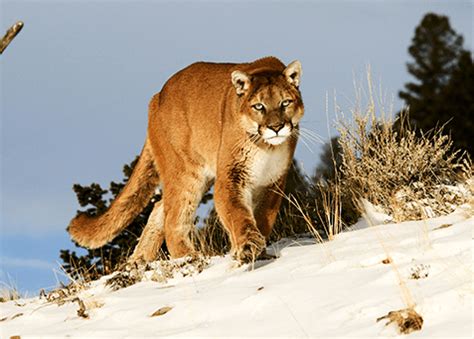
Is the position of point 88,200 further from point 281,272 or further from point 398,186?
point 281,272

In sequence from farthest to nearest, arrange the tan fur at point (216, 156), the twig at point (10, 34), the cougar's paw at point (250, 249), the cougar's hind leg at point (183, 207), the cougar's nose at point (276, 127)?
1. the cougar's hind leg at point (183, 207)
2. the tan fur at point (216, 156)
3. the cougar's nose at point (276, 127)
4. the twig at point (10, 34)
5. the cougar's paw at point (250, 249)

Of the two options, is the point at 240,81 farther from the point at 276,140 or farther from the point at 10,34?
the point at 10,34

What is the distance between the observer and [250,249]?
256 inches

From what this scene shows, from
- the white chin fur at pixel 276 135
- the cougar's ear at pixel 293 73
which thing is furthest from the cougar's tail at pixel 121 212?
the white chin fur at pixel 276 135

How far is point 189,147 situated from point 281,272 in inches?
114

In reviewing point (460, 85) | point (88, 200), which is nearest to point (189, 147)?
point (88, 200)

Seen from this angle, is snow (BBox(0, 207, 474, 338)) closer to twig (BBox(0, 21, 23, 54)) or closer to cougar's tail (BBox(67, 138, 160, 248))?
twig (BBox(0, 21, 23, 54))

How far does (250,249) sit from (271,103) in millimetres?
1523

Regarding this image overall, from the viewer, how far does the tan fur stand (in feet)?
24.4

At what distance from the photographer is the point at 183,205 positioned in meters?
8.70

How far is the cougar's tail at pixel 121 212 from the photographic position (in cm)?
926

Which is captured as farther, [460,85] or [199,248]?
[460,85]

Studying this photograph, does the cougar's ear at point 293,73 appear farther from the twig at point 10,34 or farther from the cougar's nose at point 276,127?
the twig at point 10,34

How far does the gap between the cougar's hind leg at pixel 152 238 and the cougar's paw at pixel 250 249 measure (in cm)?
274
